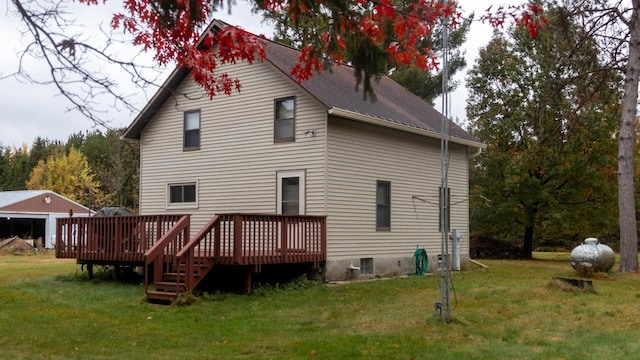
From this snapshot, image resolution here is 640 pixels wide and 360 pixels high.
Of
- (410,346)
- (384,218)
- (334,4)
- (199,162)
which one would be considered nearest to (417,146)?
(384,218)

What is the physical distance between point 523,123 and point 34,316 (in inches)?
841

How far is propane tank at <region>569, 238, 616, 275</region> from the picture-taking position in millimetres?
15164

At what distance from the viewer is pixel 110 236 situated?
14.5 metres

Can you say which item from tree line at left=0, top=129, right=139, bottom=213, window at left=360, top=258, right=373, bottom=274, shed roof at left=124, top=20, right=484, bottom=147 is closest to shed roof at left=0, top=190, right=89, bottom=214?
tree line at left=0, top=129, right=139, bottom=213

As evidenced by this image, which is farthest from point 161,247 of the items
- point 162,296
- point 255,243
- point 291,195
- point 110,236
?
point 291,195

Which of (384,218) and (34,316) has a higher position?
(384,218)

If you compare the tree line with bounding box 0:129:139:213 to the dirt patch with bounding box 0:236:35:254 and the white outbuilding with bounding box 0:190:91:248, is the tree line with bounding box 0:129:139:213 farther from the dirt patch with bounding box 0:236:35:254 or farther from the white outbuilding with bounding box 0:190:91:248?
the dirt patch with bounding box 0:236:35:254

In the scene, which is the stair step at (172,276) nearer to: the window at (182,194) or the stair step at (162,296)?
the stair step at (162,296)

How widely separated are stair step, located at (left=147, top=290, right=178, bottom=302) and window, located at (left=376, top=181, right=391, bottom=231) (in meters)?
5.98

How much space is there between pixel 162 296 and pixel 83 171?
144ft

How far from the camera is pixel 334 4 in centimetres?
579

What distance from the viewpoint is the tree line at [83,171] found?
48.4m

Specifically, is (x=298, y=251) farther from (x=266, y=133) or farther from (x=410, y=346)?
(x=410, y=346)

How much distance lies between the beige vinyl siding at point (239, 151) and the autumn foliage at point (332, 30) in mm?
6590
